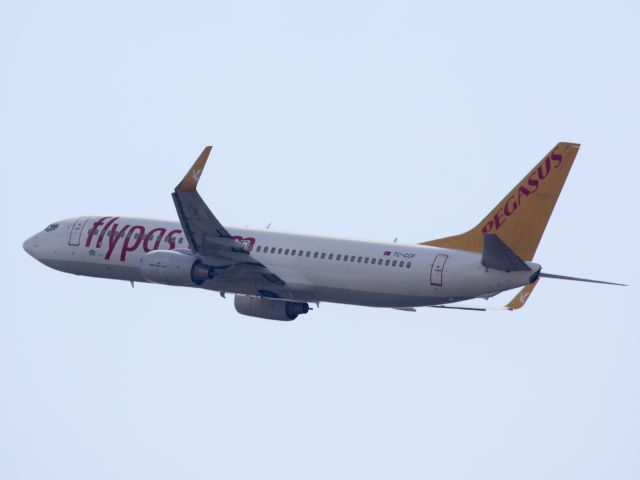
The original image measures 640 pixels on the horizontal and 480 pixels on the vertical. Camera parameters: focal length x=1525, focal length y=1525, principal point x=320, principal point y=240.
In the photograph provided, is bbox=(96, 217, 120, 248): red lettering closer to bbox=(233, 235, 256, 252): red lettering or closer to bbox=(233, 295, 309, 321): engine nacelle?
bbox=(233, 235, 256, 252): red lettering

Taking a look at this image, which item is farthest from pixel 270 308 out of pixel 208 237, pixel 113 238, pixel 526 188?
pixel 526 188

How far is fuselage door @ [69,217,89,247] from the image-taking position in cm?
7450

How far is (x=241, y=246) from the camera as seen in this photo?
6688 centimetres

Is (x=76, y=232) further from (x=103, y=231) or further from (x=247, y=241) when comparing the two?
(x=247, y=241)

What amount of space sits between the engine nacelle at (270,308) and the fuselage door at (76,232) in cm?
864

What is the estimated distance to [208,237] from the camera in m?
66.9

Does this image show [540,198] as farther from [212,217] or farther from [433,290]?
[212,217]

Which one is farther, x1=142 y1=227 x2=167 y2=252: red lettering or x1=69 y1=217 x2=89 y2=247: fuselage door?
x1=69 y1=217 x2=89 y2=247: fuselage door

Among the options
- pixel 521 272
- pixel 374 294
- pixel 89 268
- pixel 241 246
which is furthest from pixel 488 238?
pixel 89 268

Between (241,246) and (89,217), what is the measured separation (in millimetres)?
11982

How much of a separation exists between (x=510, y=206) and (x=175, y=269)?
15.1m

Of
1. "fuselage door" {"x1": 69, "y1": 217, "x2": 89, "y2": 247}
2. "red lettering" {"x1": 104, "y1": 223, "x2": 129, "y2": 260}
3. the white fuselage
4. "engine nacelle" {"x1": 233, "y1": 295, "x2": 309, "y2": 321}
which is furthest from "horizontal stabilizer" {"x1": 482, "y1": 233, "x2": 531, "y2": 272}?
"fuselage door" {"x1": 69, "y1": 217, "x2": 89, "y2": 247}

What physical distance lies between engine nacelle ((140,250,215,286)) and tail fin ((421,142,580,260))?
42.2ft

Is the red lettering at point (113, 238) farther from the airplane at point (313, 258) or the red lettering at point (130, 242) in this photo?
the red lettering at point (130, 242)
